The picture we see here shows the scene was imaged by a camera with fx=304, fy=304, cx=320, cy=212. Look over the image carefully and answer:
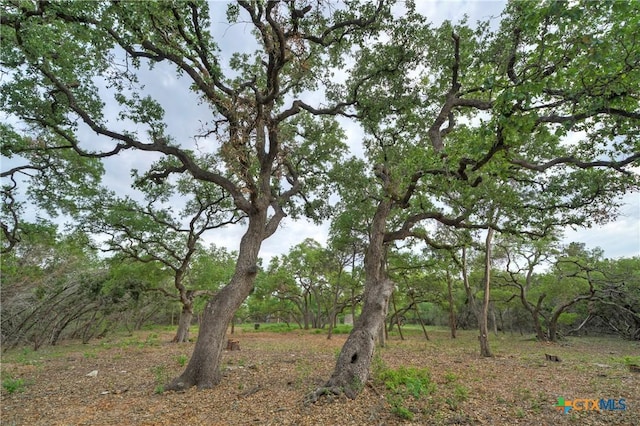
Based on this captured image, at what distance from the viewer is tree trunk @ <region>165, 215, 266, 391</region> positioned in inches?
241

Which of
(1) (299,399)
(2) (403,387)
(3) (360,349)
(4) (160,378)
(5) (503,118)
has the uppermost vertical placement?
(5) (503,118)

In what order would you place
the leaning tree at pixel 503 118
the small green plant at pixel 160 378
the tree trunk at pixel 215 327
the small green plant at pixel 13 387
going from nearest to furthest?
the leaning tree at pixel 503 118
the small green plant at pixel 160 378
the tree trunk at pixel 215 327
the small green plant at pixel 13 387

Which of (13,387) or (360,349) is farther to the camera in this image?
(13,387)

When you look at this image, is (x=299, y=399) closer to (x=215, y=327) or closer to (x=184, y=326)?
(x=215, y=327)

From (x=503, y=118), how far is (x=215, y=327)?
630cm

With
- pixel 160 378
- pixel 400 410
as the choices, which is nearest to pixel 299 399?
pixel 400 410

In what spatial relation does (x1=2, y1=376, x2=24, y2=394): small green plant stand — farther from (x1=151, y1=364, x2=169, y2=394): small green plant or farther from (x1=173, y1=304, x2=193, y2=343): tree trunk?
(x1=173, y1=304, x2=193, y2=343): tree trunk

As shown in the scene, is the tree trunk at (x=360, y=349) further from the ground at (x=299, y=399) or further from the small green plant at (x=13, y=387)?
the small green plant at (x=13, y=387)

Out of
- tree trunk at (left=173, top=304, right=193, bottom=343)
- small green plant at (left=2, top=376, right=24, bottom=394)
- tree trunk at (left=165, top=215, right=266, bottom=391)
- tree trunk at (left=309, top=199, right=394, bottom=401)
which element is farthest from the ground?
tree trunk at (left=173, top=304, right=193, bottom=343)

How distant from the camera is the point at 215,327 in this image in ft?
20.7

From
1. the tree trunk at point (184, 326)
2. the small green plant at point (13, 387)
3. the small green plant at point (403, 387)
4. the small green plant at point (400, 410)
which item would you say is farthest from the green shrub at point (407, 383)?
the tree trunk at point (184, 326)

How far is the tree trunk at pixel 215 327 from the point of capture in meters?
6.12

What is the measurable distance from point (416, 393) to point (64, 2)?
9215mm

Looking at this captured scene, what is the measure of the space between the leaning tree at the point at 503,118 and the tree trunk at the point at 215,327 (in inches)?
93.8
